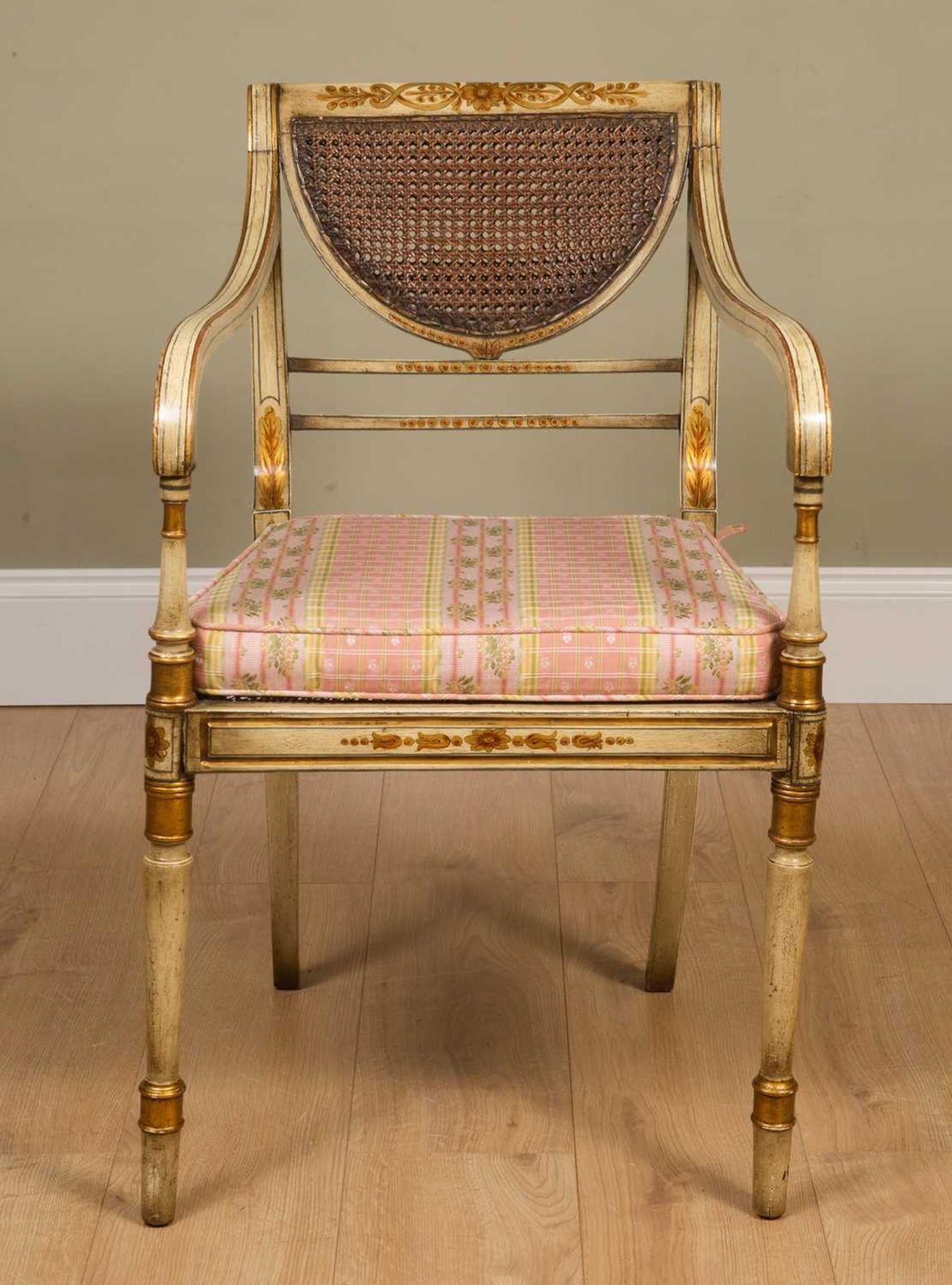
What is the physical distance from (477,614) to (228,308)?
349 mm

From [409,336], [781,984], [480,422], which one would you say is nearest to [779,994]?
[781,984]

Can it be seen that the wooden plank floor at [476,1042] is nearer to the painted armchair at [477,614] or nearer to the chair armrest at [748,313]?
the painted armchair at [477,614]

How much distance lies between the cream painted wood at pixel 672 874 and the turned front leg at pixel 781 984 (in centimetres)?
25

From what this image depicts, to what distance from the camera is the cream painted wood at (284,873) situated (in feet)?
5.45

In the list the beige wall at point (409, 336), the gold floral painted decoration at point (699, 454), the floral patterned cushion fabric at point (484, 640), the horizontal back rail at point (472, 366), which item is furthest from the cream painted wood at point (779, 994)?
the beige wall at point (409, 336)

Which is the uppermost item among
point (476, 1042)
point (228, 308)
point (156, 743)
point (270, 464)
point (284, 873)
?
point (228, 308)

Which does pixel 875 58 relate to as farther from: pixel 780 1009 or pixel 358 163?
pixel 780 1009

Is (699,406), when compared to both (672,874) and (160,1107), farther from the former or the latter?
(160,1107)

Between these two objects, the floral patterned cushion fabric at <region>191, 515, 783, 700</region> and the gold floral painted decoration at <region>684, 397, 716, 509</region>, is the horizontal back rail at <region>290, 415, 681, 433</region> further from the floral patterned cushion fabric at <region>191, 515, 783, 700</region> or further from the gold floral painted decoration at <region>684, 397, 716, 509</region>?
the floral patterned cushion fabric at <region>191, 515, 783, 700</region>

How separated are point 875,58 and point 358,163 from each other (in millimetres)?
1061

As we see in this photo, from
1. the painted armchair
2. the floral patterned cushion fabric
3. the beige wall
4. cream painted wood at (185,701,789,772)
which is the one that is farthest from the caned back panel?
the beige wall

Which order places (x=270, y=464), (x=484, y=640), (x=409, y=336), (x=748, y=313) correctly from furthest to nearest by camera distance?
(x=409, y=336) → (x=270, y=464) → (x=748, y=313) → (x=484, y=640)

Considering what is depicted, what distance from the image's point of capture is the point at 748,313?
144 cm

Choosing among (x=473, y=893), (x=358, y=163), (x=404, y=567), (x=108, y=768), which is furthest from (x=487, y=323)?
(x=108, y=768)
